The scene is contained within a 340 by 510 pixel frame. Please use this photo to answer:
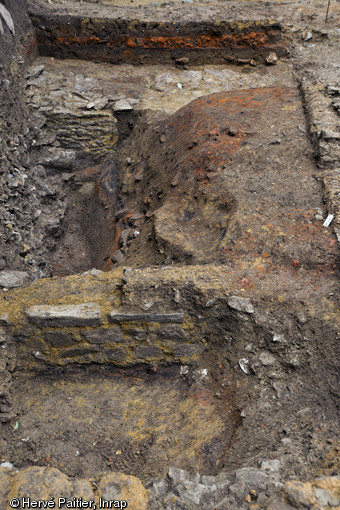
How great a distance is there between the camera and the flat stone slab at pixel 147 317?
3.31 m

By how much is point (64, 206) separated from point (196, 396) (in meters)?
3.69

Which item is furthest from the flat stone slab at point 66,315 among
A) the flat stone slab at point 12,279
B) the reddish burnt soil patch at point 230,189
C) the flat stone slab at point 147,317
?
the reddish burnt soil patch at point 230,189

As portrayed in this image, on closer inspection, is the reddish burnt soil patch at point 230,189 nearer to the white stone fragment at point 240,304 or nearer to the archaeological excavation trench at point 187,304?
the archaeological excavation trench at point 187,304

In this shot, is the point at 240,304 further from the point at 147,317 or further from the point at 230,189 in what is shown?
the point at 230,189

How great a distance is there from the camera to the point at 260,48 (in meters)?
7.15

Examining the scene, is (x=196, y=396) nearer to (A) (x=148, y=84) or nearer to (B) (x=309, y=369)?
(B) (x=309, y=369)

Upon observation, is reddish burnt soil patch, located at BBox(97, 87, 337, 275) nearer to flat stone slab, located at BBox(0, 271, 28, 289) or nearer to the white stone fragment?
the white stone fragment

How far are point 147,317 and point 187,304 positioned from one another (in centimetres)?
32

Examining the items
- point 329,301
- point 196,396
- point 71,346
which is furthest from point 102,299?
point 329,301

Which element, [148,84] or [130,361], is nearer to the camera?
[130,361]

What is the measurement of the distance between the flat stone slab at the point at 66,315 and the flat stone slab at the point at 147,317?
0.47ft

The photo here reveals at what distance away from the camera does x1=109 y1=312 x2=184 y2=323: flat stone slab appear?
10.9ft

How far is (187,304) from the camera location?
10.9 ft

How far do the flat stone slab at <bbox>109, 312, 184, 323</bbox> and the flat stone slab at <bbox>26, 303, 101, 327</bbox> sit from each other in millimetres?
143
